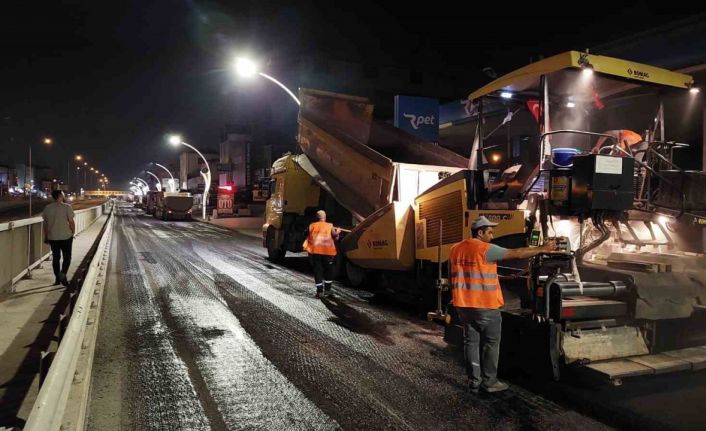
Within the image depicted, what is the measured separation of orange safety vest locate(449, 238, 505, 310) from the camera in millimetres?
4609

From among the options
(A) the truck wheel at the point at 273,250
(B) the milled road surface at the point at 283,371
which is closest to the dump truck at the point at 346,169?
(A) the truck wheel at the point at 273,250

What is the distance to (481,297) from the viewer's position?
4617mm

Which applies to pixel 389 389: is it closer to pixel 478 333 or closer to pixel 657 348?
pixel 478 333

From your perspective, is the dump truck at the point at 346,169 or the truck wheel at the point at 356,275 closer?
the dump truck at the point at 346,169

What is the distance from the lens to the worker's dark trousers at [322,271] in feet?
31.2

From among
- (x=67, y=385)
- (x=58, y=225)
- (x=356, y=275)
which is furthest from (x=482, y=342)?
(x=58, y=225)

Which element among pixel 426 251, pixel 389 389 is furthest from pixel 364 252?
pixel 389 389

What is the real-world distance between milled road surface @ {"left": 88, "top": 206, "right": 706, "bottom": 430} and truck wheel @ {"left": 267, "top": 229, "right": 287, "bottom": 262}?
16.5ft

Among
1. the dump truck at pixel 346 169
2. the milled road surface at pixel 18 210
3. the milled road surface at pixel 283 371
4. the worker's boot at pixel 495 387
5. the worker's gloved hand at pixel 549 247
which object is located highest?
the dump truck at pixel 346 169

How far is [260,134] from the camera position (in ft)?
213

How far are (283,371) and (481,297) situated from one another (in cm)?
213

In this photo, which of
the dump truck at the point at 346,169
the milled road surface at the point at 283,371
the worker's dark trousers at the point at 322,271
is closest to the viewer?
the milled road surface at the point at 283,371

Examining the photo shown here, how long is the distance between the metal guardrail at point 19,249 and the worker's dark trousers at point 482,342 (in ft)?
22.4

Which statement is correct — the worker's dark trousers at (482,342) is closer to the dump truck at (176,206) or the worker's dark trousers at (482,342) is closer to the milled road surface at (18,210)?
the milled road surface at (18,210)
